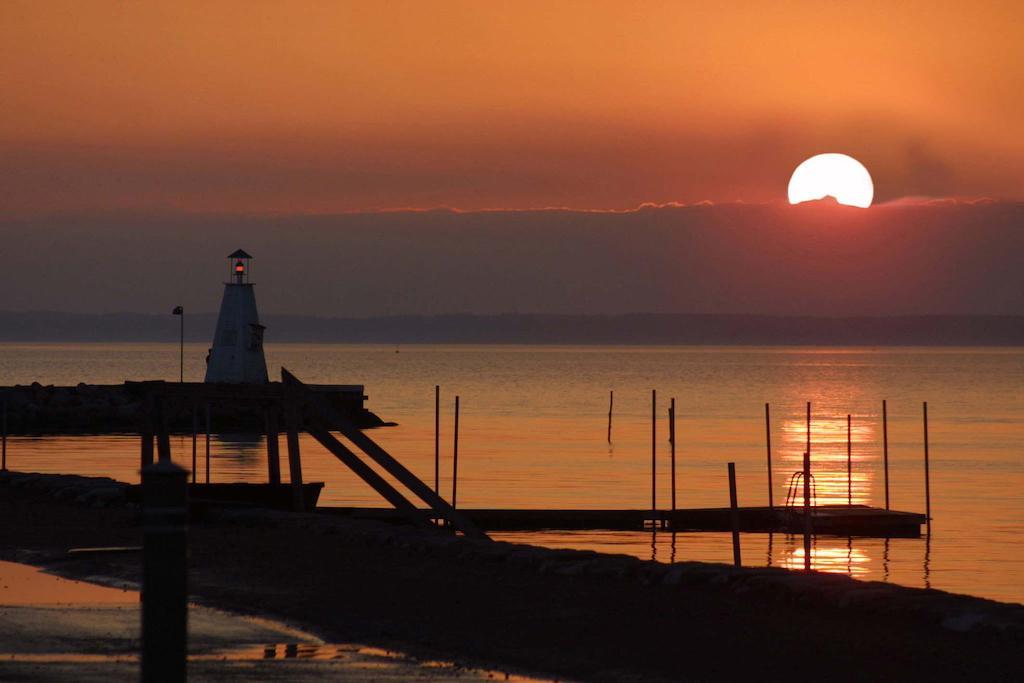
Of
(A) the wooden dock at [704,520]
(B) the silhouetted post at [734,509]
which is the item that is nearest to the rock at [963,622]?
(B) the silhouetted post at [734,509]

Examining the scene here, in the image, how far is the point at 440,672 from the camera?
36.7 ft

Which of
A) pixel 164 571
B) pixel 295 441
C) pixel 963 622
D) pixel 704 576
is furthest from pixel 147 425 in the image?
pixel 164 571

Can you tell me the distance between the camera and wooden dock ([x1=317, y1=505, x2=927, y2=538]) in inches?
1508

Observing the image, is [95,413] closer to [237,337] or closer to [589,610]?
[237,337]

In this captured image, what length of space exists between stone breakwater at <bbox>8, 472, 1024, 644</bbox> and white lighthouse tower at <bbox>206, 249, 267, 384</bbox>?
6167 cm

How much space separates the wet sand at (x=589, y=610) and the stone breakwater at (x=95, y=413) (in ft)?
218

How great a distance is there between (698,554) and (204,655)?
2490 cm

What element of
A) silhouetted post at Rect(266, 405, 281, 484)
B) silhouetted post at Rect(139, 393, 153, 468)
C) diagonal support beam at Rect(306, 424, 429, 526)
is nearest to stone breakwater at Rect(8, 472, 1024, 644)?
diagonal support beam at Rect(306, 424, 429, 526)

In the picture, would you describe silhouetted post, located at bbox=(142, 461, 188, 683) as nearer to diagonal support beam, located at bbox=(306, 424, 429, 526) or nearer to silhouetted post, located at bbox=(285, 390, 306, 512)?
silhouetted post, located at bbox=(285, 390, 306, 512)

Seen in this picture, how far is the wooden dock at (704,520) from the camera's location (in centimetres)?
3831

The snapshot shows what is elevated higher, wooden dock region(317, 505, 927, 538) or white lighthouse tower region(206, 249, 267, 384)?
white lighthouse tower region(206, 249, 267, 384)

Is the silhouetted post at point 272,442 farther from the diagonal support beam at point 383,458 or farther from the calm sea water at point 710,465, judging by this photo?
the calm sea water at point 710,465

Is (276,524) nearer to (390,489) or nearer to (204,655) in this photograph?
(390,489)

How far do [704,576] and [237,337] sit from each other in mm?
70213
